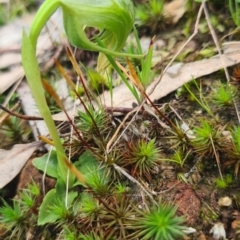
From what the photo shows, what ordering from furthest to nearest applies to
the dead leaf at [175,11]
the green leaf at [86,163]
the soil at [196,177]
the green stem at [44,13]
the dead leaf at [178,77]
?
1. the dead leaf at [175,11]
2. the dead leaf at [178,77]
3. the green leaf at [86,163]
4. the soil at [196,177]
5. the green stem at [44,13]

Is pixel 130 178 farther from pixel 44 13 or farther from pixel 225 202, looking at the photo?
pixel 44 13

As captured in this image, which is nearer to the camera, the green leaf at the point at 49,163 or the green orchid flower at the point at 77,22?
the green orchid flower at the point at 77,22

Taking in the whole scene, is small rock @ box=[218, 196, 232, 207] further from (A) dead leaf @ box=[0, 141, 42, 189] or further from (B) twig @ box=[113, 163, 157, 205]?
(A) dead leaf @ box=[0, 141, 42, 189]

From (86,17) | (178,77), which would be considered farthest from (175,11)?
(86,17)

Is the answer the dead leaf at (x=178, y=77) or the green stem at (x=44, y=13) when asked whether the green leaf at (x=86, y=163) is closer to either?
the dead leaf at (x=178, y=77)

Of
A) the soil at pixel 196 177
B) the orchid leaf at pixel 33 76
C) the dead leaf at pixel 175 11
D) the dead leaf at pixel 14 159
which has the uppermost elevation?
the orchid leaf at pixel 33 76

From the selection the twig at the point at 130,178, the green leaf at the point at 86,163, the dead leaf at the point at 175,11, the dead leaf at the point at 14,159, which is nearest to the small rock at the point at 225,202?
the twig at the point at 130,178

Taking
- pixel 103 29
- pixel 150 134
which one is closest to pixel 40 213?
pixel 150 134

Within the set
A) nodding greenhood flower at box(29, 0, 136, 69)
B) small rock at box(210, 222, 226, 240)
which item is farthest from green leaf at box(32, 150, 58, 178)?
small rock at box(210, 222, 226, 240)
